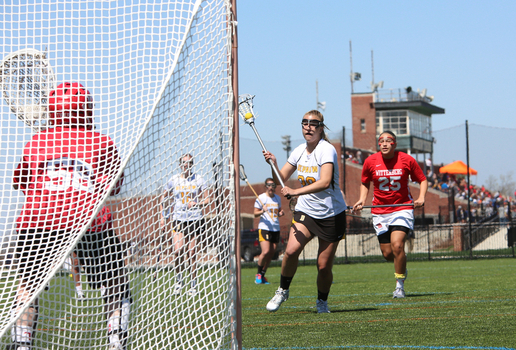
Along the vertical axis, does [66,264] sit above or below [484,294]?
above

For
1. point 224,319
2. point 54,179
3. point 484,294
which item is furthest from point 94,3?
point 484,294

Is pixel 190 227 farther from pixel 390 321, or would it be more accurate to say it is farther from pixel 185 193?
pixel 390 321

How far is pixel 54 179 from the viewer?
381 cm

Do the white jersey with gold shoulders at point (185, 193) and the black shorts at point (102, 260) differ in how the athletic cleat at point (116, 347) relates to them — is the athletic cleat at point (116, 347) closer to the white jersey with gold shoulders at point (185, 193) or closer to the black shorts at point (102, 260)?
the black shorts at point (102, 260)

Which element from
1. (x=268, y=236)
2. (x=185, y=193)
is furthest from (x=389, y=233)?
(x=185, y=193)

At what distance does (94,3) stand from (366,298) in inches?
197

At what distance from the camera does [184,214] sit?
3826mm

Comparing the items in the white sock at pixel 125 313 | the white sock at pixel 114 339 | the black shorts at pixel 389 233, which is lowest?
the white sock at pixel 114 339

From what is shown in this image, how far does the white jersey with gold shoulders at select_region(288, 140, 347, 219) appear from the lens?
240 inches

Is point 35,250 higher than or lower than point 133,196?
lower

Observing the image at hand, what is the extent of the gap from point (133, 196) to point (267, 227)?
7.88m

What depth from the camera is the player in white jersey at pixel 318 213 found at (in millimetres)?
6121

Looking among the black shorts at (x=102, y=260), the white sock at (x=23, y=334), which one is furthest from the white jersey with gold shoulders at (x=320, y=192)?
the white sock at (x=23, y=334)

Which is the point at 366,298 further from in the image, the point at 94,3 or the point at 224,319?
the point at 94,3
